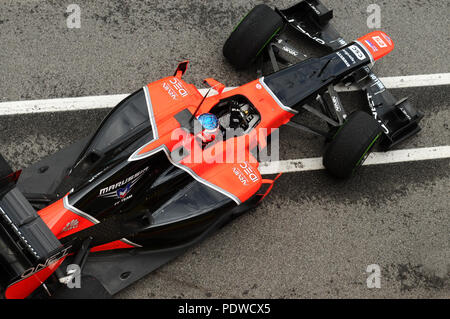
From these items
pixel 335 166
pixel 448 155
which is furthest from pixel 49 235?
pixel 448 155

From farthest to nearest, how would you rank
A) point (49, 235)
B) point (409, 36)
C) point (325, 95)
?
1. point (409, 36)
2. point (325, 95)
3. point (49, 235)

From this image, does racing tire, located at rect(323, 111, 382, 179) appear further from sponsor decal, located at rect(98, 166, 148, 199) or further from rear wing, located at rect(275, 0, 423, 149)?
sponsor decal, located at rect(98, 166, 148, 199)

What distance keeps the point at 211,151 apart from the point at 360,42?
206 centimetres

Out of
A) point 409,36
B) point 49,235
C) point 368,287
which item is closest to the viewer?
point 49,235

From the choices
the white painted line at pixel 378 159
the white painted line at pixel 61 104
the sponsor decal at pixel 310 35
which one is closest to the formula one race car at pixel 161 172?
the white painted line at pixel 378 159

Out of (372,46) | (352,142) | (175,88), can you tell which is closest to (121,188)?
(175,88)

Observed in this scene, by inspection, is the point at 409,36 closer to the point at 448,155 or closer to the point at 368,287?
the point at 448,155

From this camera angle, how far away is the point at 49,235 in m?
3.67

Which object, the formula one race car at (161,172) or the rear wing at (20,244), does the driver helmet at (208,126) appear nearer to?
the formula one race car at (161,172)

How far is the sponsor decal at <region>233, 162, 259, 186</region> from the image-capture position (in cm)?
444

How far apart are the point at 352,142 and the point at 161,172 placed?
6.05ft

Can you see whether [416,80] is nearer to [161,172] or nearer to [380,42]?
[380,42]

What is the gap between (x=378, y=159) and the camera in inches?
210

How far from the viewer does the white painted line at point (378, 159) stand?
517 centimetres
